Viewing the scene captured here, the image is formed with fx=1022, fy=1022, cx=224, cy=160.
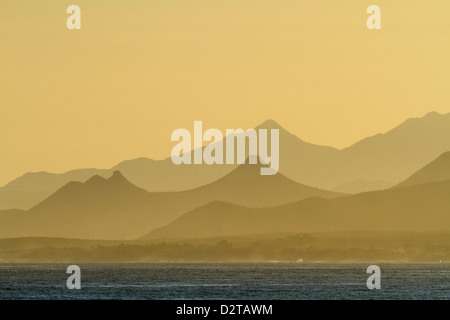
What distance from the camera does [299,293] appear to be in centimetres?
12669
